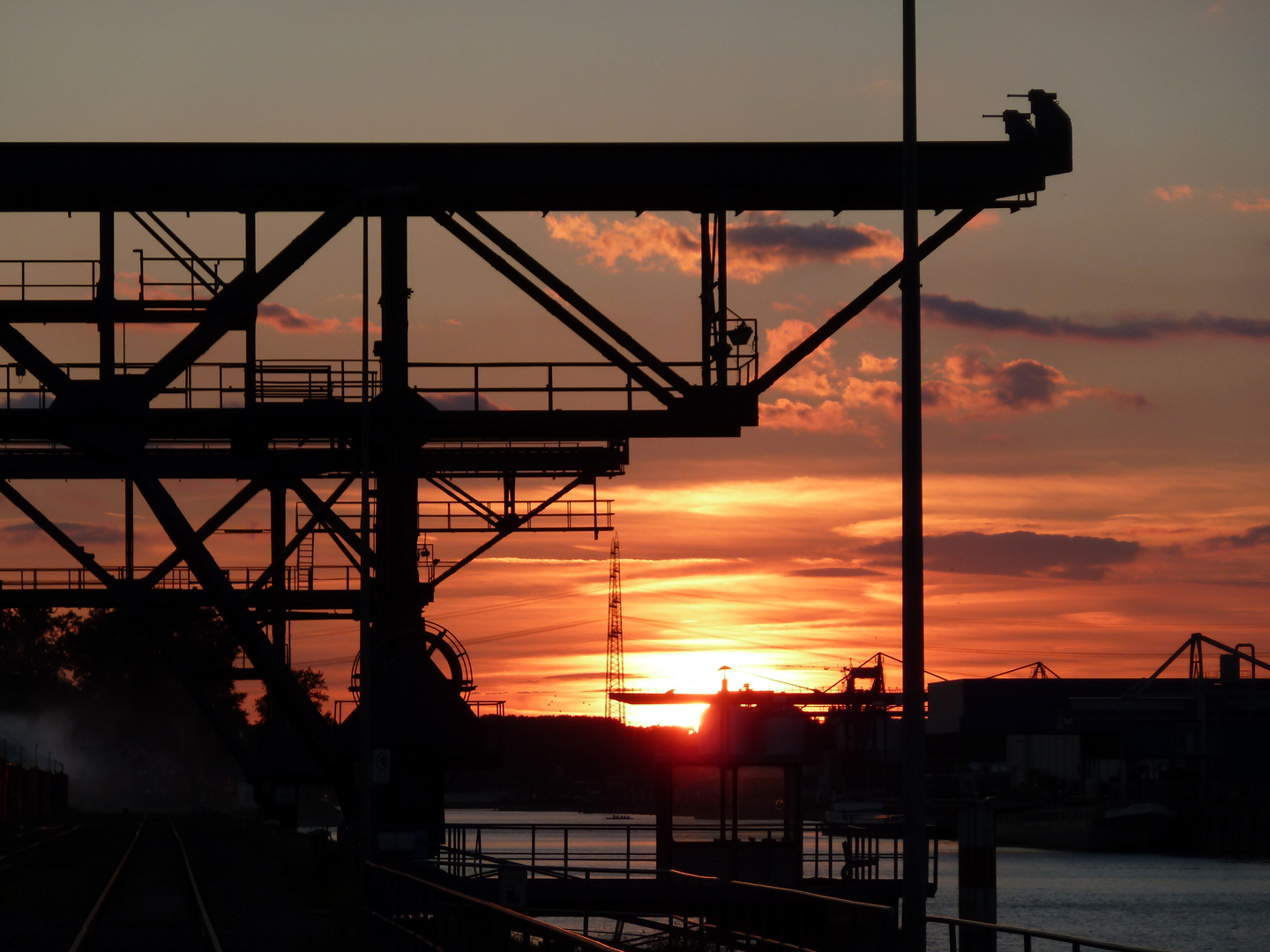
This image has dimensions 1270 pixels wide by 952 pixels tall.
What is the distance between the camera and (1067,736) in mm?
170375

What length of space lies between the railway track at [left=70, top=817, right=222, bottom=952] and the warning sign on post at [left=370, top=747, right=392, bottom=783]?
369cm

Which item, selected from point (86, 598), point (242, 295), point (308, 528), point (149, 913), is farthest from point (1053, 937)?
point (86, 598)

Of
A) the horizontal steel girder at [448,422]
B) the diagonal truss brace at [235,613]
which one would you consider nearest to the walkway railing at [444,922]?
the diagonal truss brace at [235,613]

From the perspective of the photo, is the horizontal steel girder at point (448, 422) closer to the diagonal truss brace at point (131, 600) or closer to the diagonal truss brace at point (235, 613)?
the diagonal truss brace at point (235, 613)

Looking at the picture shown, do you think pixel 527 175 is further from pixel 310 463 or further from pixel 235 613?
pixel 310 463

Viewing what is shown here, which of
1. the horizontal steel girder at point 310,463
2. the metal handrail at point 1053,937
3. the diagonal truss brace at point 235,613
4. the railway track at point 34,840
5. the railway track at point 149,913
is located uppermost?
the horizontal steel girder at point 310,463

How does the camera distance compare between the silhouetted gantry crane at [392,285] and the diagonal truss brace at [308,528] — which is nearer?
the silhouetted gantry crane at [392,285]

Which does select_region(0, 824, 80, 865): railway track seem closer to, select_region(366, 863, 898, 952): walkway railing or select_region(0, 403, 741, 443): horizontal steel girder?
select_region(0, 403, 741, 443): horizontal steel girder

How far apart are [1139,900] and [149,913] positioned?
216 feet

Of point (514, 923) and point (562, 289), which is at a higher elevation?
point (562, 289)

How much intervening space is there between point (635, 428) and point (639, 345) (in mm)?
2208

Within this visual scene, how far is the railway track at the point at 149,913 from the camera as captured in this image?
24094mm

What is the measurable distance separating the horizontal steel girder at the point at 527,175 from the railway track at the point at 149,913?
12119 millimetres

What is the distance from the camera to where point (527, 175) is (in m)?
28.2
